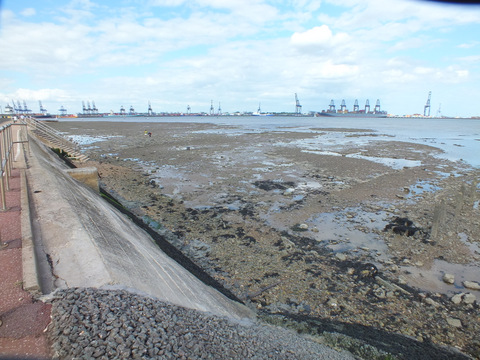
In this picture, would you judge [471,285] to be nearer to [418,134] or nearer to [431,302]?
[431,302]

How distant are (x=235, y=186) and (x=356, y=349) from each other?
11953 mm

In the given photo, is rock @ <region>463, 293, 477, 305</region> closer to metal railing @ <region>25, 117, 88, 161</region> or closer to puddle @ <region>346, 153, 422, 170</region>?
puddle @ <region>346, 153, 422, 170</region>

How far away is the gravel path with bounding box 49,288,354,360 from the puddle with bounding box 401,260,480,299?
4.31 metres

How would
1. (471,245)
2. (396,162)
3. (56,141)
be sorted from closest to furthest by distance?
(471,245), (56,141), (396,162)

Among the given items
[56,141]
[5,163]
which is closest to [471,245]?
[5,163]

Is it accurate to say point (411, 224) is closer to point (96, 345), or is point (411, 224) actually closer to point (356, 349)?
point (356, 349)

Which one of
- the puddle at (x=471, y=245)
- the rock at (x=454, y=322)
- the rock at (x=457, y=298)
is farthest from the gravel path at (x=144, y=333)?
the puddle at (x=471, y=245)

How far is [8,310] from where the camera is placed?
3.05 meters

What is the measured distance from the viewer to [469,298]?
6.26 m

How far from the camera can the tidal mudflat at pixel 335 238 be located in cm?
601

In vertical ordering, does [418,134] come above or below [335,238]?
below

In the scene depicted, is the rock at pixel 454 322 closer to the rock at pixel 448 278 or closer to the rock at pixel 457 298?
the rock at pixel 457 298

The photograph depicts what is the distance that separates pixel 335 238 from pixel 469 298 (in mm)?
3844

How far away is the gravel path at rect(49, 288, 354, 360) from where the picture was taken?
2.67 meters
